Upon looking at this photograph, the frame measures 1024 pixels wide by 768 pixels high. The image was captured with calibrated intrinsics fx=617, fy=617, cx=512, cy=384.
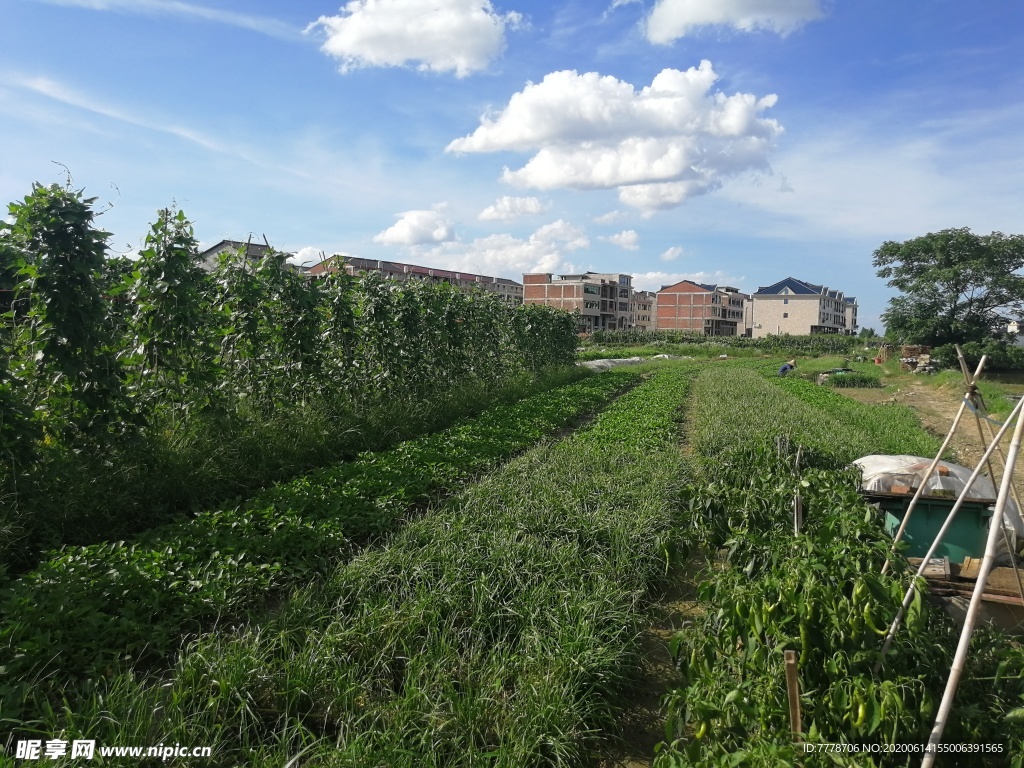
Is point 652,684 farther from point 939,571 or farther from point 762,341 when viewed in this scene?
point 762,341

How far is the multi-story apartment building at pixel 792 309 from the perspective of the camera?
88188mm

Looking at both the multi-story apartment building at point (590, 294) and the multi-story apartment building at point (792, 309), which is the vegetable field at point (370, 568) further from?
the multi-story apartment building at point (792, 309)

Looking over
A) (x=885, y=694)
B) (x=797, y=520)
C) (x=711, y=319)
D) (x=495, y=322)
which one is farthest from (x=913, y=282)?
(x=711, y=319)

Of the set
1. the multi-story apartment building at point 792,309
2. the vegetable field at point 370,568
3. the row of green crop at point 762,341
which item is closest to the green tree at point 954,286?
the row of green crop at point 762,341

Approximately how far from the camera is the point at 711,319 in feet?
323

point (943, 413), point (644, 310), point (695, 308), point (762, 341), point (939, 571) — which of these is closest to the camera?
point (939, 571)

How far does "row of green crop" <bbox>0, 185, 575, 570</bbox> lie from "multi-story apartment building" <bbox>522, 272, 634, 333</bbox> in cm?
8077

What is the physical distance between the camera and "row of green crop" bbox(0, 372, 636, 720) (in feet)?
11.8

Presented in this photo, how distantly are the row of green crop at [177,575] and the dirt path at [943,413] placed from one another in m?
8.74

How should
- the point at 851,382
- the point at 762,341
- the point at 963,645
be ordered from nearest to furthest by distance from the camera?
the point at 963,645
the point at 851,382
the point at 762,341

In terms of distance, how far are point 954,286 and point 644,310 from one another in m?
80.4

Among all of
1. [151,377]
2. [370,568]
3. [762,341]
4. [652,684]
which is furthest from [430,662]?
[762,341]

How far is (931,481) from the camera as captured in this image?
5379 mm

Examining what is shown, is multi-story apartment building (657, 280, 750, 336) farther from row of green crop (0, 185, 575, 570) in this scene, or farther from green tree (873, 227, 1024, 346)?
row of green crop (0, 185, 575, 570)
